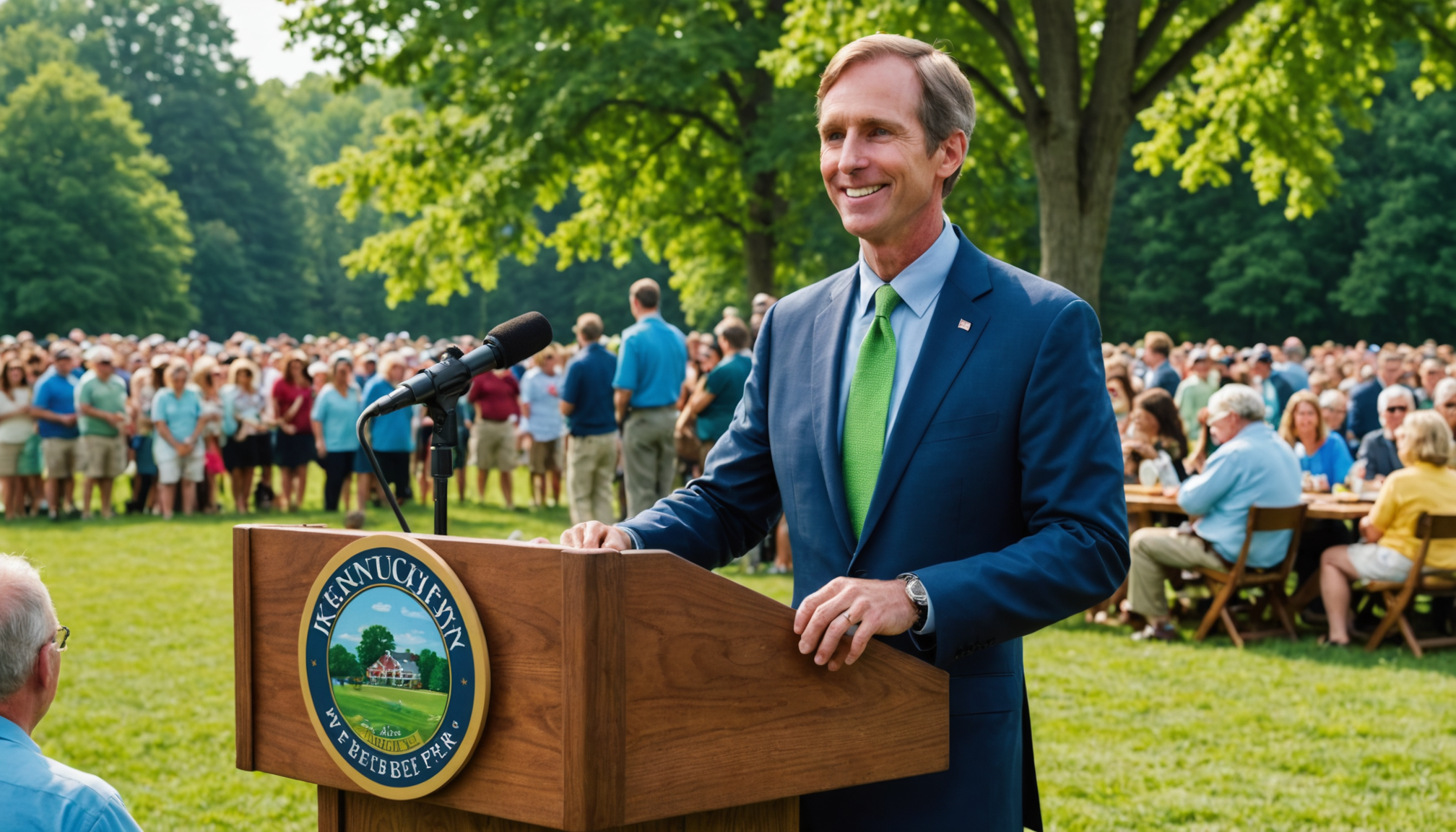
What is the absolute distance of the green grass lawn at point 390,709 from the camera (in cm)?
169

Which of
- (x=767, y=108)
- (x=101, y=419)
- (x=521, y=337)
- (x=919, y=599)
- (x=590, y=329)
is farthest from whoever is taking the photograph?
(x=767, y=108)

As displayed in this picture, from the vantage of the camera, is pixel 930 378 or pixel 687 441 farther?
pixel 687 441

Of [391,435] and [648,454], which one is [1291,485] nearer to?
[648,454]

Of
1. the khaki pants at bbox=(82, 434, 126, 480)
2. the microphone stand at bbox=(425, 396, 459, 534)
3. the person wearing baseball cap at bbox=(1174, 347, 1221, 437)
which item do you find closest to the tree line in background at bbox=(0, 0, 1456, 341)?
the person wearing baseball cap at bbox=(1174, 347, 1221, 437)

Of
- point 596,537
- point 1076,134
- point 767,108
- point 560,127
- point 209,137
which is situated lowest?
point 596,537

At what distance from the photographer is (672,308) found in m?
66.2

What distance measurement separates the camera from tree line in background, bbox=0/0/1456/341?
49.8 feet

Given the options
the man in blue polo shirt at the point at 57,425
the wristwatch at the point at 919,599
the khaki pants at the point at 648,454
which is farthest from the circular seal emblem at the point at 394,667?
the man in blue polo shirt at the point at 57,425

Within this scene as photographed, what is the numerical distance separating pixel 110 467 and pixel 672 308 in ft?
167

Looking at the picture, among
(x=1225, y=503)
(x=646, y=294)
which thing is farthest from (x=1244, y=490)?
(x=646, y=294)

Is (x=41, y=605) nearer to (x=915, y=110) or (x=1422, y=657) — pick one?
(x=915, y=110)

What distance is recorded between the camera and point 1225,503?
31.3ft

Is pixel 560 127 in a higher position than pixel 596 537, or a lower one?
higher

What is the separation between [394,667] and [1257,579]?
8828 mm
